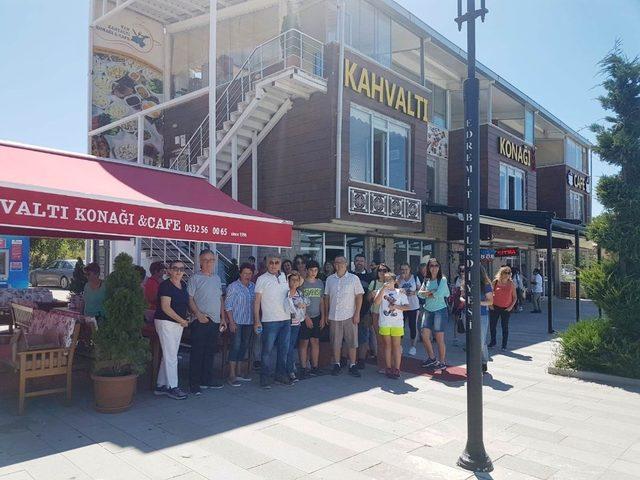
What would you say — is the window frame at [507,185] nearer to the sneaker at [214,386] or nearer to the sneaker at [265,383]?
the sneaker at [265,383]

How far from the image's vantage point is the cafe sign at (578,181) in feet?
90.1

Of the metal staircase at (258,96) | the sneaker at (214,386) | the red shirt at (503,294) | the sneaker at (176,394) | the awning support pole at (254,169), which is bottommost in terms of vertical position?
the sneaker at (214,386)

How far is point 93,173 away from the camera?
21.8ft

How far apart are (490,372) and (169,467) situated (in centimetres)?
561

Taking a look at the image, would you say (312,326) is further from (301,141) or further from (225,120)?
(225,120)

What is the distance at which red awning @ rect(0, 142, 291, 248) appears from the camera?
505cm

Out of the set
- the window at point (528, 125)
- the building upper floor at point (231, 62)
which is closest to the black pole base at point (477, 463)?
the building upper floor at point (231, 62)

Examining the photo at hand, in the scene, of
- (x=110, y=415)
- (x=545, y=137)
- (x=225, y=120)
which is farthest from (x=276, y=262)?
(x=545, y=137)

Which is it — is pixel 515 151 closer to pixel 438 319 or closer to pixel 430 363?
pixel 438 319

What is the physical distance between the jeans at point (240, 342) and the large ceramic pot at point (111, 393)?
64.3 inches

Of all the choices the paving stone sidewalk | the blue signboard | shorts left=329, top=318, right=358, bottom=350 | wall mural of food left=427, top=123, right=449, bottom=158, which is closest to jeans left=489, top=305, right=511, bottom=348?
the paving stone sidewalk

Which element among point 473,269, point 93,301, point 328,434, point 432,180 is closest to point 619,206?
point 473,269

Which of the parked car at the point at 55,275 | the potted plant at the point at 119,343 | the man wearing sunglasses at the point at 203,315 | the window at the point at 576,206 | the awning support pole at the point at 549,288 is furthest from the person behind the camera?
the window at the point at 576,206

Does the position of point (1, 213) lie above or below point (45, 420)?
above
